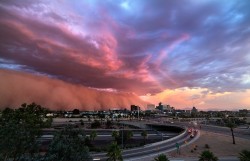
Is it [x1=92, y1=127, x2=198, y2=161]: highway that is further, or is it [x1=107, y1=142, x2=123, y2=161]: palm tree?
[x1=92, y1=127, x2=198, y2=161]: highway

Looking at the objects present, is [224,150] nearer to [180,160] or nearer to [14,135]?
[180,160]

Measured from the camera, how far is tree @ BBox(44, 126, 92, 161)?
85.7ft

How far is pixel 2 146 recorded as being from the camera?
3375 centimetres

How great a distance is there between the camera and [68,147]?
86.7 ft

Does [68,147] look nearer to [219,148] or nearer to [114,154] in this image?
[114,154]

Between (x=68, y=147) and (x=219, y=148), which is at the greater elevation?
(x=68, y=147)

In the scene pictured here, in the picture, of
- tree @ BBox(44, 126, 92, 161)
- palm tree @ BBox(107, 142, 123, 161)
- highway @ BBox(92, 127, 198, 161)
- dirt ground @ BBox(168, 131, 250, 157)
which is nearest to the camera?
tree @ BBox(44, 126, 92, 161)

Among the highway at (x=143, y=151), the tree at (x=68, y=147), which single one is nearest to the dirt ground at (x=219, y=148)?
the highway at (x=143, y=151)

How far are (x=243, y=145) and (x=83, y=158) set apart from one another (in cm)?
8433

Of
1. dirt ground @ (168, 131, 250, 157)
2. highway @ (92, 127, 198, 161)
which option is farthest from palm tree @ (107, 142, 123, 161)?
dirt ground @ (168, 131, 250, 157)

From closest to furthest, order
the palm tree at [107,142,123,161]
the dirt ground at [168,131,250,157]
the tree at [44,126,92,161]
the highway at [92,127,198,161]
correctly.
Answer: the tree at [44,126,92,161]
the palm tree at [107,142,123,161]
the highway at [92,127,198,161]
the dirt ground at [168,131,250,157]

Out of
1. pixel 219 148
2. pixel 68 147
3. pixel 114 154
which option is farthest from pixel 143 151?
pixel 68 147

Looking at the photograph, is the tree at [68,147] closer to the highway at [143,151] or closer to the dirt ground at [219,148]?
the highway at [143,151]

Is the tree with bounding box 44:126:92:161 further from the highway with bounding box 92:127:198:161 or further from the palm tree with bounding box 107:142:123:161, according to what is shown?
the highway with bounding box 92:127:198:161
